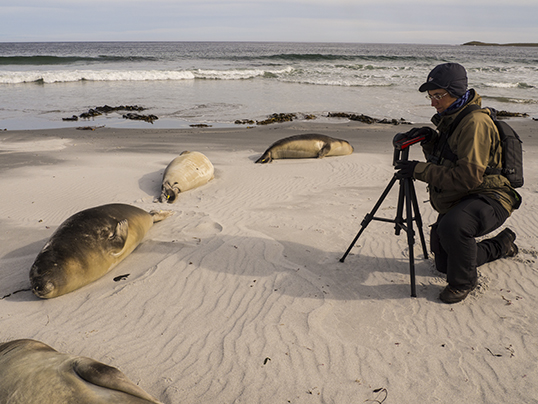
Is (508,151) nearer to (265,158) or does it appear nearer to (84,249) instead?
(84,249)

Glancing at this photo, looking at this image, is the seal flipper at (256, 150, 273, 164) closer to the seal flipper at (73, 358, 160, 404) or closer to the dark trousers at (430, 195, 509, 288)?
the dark trousers at (430, 195, 509, 288)

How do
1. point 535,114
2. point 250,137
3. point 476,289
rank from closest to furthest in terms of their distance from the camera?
1. point 476,289
2. point 250,137
3. point 535,114

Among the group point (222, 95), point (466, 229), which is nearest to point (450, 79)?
point (466, 229)

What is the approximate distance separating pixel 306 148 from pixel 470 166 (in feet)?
21.9

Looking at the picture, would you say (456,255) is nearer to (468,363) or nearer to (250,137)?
Answer: (468,363)

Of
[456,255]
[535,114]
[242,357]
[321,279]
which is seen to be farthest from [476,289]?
[535,114]

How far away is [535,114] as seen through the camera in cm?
1634

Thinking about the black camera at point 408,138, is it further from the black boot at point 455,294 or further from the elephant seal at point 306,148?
the elephant seal at point 306,148

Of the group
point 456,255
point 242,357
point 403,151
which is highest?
point 403,151

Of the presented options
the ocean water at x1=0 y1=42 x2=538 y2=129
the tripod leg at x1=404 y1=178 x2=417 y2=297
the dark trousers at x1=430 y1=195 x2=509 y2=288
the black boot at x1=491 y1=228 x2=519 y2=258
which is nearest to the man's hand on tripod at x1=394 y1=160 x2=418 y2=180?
the tripod leg at x1=404 y1=178 x2=417 y2=297

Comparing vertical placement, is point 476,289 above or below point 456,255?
below

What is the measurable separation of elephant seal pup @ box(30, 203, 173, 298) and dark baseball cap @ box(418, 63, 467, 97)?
3.33 metres

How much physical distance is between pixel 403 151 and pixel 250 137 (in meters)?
8.61

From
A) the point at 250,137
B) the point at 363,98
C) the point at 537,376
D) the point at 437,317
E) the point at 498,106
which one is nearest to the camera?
the point at 537,376
